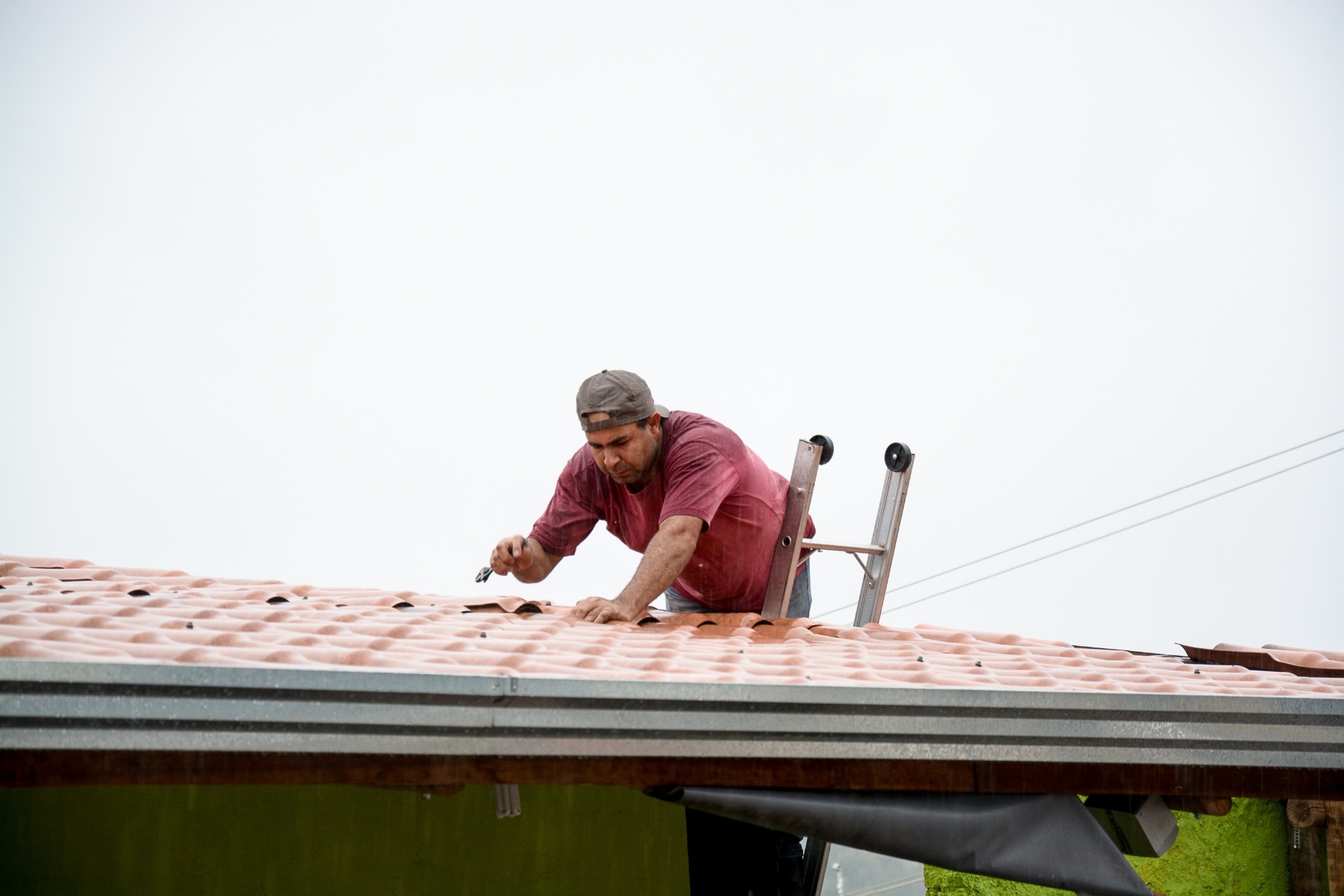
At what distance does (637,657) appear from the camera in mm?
2082

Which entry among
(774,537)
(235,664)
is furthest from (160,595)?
(774,537)

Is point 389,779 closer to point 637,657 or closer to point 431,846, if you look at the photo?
point 637,657

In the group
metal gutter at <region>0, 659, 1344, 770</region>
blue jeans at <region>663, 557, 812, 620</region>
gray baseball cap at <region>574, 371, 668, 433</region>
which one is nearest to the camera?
metal gutter at <region>0, 659, 1344, 770</region>

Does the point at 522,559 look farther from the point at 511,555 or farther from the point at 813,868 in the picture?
the point at 813,868

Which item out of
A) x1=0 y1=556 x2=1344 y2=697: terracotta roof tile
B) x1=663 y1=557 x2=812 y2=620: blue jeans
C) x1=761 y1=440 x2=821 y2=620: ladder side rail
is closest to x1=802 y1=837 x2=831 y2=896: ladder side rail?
x1=0 y1=556 x2=1344 y2=697: terracotta roof tile

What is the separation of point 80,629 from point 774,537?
2.33 m

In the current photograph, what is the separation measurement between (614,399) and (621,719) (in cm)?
163

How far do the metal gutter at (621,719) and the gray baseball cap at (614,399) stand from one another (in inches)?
62.3

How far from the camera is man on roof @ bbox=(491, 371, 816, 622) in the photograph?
3.04 m

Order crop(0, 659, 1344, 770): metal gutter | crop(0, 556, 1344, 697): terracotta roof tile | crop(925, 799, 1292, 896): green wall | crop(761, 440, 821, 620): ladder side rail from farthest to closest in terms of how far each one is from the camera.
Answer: crop(925, 799, 1292, 896): green wall
crop(761, 440, 821, 620): ladder side rail
crop(0, 556, 1344, 697): terracotta roof tile
crop(0, 659, 1344, 770): metal gutter

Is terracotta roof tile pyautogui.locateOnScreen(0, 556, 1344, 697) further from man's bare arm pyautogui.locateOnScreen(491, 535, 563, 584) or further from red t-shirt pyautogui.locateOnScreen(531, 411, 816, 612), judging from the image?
red t-shirt pyautogui.locateOnScreen(531, 411, 816, 612)

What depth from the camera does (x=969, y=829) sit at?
1.93m

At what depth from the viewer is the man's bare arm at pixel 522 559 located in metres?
3.39

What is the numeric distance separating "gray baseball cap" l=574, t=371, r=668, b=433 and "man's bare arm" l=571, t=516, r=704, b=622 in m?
0.37
